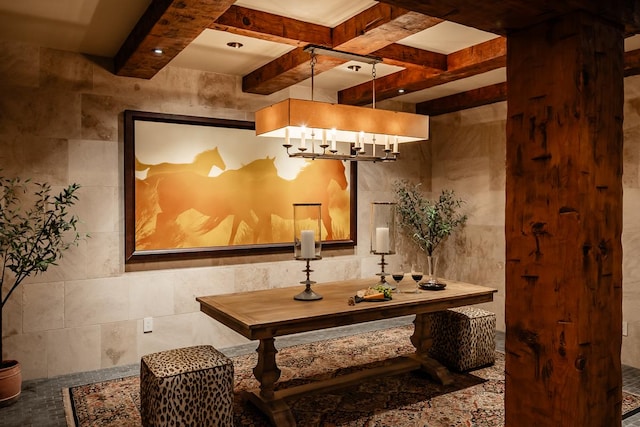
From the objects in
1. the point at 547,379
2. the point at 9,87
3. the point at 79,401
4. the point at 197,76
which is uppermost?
the point at 197,76

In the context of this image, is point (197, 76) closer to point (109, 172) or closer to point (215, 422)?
point (109, 172)

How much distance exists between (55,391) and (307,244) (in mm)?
2099

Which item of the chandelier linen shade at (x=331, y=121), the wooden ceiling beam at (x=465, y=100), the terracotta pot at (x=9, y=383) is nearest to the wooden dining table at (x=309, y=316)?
the chandelier linen shade at (x=331, y=121)

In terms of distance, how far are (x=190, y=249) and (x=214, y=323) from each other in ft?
2.40

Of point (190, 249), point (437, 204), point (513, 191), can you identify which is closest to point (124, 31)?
point (190, 249)

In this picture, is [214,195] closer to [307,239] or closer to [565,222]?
[307,239]

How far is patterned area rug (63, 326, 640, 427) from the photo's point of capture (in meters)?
2.97

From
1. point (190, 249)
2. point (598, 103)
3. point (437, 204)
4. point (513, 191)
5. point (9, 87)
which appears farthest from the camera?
point (437, 204)

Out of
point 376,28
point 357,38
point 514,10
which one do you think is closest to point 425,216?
point 357,38

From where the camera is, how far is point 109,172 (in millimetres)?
3967

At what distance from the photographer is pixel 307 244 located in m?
3.09

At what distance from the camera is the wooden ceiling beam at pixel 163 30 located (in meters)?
2.49

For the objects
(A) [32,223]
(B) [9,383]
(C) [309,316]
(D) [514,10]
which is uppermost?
(D) [514,10]

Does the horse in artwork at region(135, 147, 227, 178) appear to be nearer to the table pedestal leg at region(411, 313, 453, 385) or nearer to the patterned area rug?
the patterned area rug
